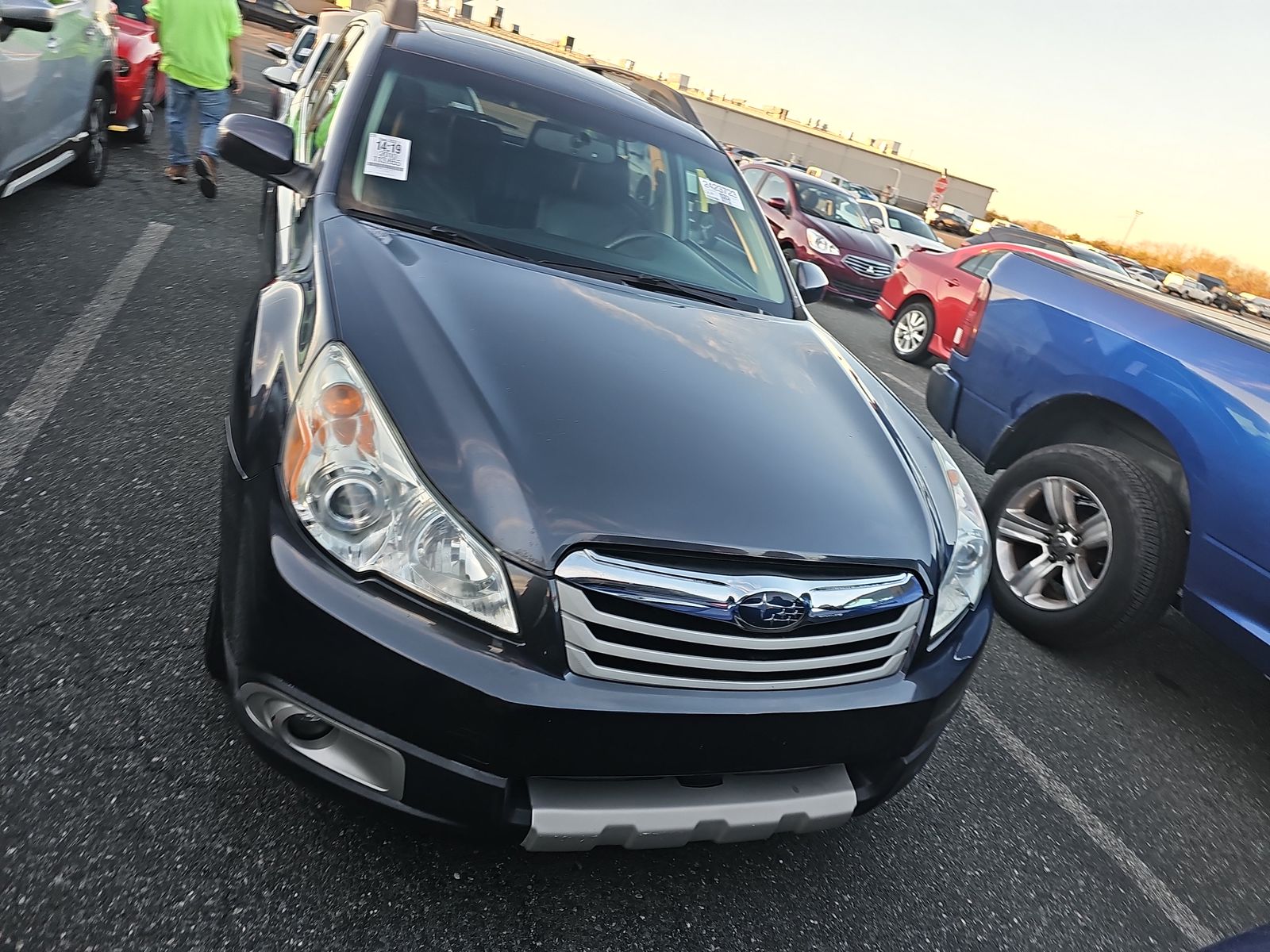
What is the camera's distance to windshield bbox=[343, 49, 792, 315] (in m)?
2.68

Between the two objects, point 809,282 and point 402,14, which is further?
point 809,282

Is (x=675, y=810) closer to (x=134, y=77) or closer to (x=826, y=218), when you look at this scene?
(x=134, y=77)

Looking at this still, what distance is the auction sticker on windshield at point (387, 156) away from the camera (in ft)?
8.72

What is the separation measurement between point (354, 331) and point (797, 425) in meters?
1.09

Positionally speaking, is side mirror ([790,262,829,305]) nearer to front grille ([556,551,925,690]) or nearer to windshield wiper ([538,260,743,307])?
windshield wiper ([538,260,743,307])

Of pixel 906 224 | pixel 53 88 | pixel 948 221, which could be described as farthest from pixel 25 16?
pixel 948 221

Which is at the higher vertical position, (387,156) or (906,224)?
(387,156)

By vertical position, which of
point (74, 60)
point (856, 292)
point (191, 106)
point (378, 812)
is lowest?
point (856, 292)

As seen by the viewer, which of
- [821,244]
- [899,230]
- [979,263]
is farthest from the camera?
[899,230]

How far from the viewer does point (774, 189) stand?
12453mm

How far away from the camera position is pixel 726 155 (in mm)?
3635

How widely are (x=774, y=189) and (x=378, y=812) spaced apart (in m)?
12.0

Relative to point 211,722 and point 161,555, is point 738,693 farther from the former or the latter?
point 161,555

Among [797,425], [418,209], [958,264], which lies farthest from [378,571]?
[958,264]
